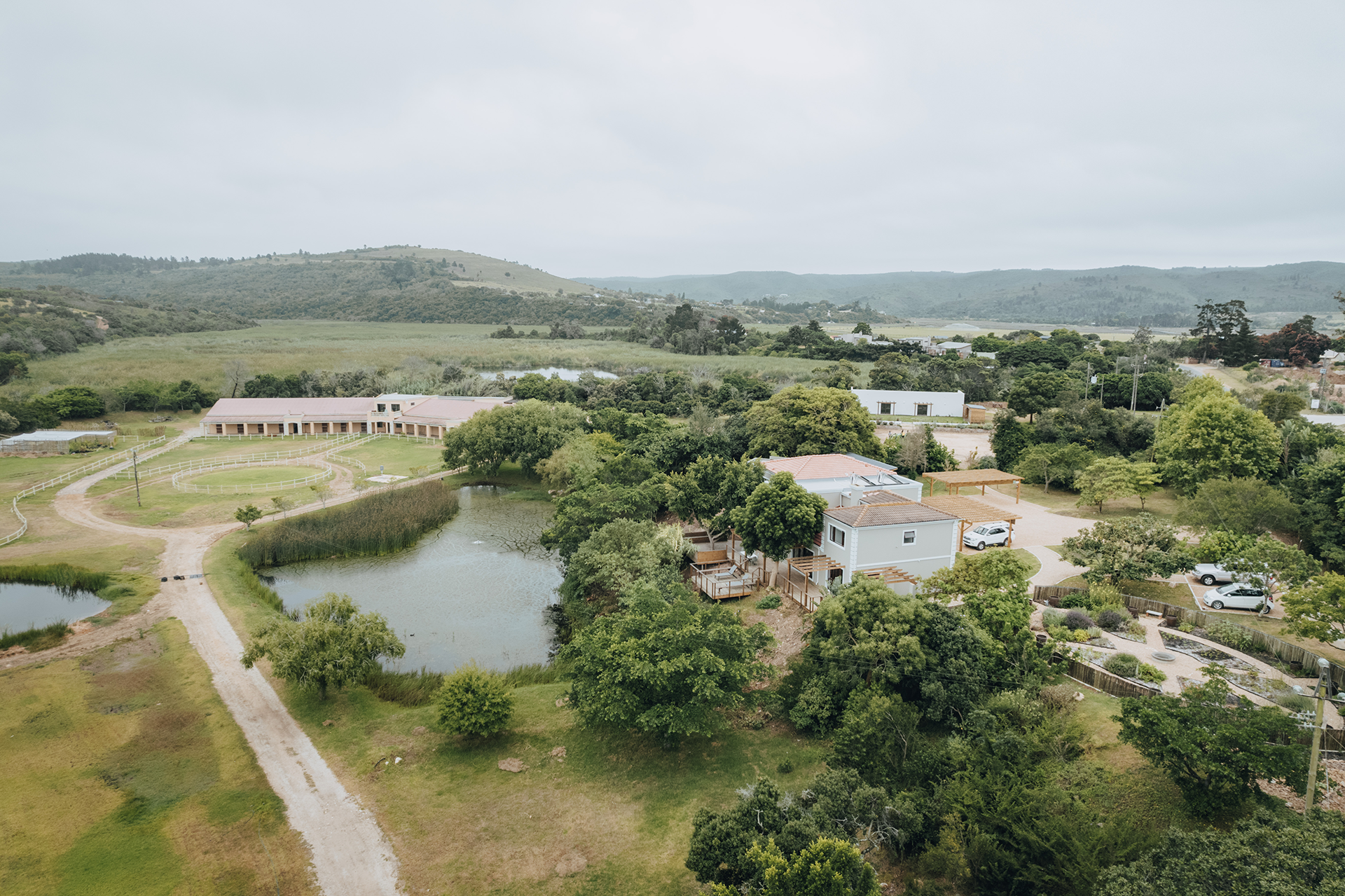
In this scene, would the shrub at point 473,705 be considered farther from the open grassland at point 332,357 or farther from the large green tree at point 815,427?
the open grassland at point 332,357

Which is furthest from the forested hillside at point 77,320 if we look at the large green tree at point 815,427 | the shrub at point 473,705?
the shrub at point 473,705

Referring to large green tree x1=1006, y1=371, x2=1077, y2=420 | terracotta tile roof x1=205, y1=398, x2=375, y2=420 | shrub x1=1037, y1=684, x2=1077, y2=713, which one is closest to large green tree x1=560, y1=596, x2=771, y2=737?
shrub x1=1037, y1=684, x2=1077, y2=713

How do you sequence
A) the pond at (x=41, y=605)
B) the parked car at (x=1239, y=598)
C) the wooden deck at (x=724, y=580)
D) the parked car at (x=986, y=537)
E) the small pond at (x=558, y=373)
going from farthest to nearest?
the small pond at (x=558, y=373)
the parked car at (x=986, y=537)
the wooden deck at (x=724, y=580)
the pond at (x=41, y=605)
the parked car at (x=1239, y=598)

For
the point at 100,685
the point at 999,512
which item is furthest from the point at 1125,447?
the point at 100,685

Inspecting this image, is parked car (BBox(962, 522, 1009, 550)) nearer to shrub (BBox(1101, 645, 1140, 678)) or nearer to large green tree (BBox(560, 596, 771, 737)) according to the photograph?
shrub (BBox(1101, 645, 1140, 678))

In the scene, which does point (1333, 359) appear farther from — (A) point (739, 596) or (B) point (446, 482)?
(B) point (446, 482)

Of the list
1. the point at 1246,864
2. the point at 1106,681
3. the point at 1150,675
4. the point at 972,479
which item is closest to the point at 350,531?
the point at 1106,681
